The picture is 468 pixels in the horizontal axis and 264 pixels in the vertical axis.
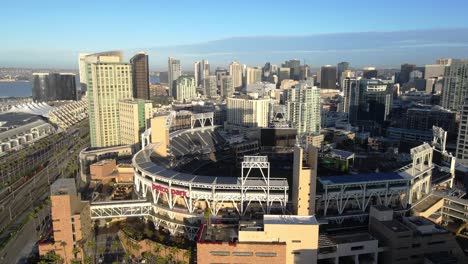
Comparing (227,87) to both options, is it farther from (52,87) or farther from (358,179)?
(358,179)

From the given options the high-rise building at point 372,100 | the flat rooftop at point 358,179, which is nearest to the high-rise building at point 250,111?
the high-rise building at point 372,100

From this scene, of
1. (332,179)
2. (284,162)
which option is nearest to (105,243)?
(332,179)

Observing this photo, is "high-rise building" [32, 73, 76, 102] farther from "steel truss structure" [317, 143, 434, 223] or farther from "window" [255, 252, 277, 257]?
"window" [255, 252, 277, 257]

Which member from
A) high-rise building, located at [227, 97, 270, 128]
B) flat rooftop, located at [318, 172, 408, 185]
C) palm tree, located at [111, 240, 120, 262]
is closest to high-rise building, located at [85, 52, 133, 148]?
high-rise building, located at [227, 97, 270, 128]

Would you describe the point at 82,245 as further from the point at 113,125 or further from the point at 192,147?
the point at 113,125

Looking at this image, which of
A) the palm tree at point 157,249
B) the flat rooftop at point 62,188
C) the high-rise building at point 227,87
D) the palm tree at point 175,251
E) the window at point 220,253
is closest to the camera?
the window at point 220,253

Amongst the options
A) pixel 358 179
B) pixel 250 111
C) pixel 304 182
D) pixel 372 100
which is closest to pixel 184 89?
pixel 250 111

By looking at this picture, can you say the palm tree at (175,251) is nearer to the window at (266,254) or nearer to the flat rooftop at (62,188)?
the window at (266,254)
